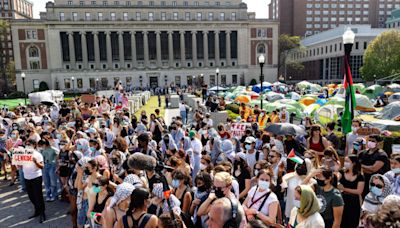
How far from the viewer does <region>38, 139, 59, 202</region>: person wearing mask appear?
9.21 m

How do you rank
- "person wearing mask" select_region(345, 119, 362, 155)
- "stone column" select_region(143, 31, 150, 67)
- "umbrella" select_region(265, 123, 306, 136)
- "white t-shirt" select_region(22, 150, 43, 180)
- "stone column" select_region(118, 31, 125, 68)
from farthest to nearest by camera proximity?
"stone column" select_region(143, 31, 150, 67) < "stone column" select_region(118, 31, 125, 68) < "person wearing mask" select_region(345, 119, 362, 155) < "umbrella" select_region(265, 123, 306, 136) < "white t-shirt" select_region(22, 150, 43, 180)

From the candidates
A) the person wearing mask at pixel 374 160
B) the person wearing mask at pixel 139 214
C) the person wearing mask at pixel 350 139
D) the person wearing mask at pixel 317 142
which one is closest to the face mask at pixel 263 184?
the person wearing mask at pixel 139 214

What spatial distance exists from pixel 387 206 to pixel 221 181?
80.5 inches

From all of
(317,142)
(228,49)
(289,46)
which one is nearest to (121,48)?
(228,49)

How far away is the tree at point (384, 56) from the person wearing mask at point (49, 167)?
191ft

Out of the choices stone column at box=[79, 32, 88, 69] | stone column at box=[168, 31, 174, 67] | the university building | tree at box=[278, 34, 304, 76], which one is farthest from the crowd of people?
tree at box=[278, 34, 304, 76]

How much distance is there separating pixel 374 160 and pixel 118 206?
5.30 meters

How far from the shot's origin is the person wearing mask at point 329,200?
5105mm

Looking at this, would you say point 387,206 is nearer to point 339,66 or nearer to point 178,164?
point 178,164

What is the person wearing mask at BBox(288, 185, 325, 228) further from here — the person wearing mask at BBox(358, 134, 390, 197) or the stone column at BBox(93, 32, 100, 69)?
the stone column at BBox(93, 32, 100, 69)

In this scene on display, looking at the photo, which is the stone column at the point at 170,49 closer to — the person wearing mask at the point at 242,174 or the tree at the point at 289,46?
the tree at the point at 289,46

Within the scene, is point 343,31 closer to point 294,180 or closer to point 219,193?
point 294,180

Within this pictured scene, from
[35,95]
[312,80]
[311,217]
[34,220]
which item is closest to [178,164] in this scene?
[311,217]

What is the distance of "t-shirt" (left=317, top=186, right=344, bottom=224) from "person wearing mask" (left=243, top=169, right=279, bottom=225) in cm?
70
